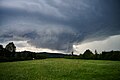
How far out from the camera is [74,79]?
2519cm

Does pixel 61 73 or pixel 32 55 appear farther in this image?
pixel 32 55

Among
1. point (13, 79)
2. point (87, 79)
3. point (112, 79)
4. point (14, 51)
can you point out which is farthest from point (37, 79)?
point (14, 51)

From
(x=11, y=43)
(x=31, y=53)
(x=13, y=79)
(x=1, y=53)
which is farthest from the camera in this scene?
(x=11, y=43)

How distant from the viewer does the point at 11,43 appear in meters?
145

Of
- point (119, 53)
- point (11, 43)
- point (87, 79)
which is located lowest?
point (87, 79)

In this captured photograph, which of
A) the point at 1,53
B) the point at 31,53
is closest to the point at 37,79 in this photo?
the point at 1,53

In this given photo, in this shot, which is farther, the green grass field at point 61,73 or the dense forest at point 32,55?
the dense forest at point 32,55

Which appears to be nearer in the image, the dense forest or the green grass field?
the green grass field

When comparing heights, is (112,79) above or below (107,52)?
below

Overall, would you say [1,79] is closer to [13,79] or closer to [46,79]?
[13,79]

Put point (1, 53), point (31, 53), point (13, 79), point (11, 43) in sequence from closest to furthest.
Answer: point (13, 79) → point (1, 53) → point (31, 53) → point (11, 43)

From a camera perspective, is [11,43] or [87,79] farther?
[11,43]

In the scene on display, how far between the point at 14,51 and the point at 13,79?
117 metres

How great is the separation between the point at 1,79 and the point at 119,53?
10341 cm
